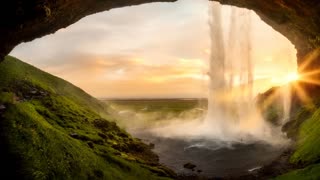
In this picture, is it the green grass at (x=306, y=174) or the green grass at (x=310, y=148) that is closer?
the green grass at (x=306, y=174)

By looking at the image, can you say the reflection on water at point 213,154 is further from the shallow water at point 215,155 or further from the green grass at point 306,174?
the green grass at point 306,174

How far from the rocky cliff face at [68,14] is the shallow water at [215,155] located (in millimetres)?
26897

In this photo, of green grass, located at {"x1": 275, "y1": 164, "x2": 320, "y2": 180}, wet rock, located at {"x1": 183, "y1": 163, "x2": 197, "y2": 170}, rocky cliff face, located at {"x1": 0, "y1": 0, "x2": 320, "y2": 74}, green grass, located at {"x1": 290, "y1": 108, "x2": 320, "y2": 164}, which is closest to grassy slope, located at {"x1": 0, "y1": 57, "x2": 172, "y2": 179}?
wet rock, located at {"x1": 183, "y1": 163, "x2": 197, "y2": 170}

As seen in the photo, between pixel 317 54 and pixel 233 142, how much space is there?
1294 inches

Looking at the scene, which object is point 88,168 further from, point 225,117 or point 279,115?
point 279,115

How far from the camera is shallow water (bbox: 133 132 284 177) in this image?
230 ft

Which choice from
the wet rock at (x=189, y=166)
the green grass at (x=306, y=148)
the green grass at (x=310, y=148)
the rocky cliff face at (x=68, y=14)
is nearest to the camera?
the rocky cliff face at (x=68, y=14)

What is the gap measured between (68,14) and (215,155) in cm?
4498

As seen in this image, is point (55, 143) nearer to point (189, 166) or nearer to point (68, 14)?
point (68, 14)

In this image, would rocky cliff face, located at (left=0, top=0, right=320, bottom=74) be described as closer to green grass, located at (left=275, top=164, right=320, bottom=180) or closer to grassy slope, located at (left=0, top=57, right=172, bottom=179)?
grassy slope, located at (left=0, top=57, right=172, bottom=179)

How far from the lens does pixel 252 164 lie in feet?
239

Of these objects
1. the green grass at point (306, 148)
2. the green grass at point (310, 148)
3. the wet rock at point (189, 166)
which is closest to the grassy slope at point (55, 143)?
the wet rock at point (189, 166)

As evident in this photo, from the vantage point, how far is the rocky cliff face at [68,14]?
45.1m

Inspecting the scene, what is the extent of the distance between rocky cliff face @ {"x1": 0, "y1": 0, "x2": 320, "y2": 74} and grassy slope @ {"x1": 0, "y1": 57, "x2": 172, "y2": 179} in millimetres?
12583
